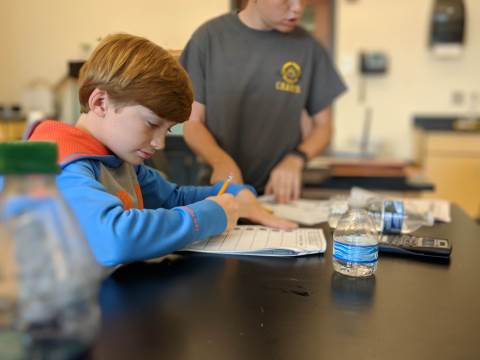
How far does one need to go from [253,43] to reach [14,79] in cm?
245

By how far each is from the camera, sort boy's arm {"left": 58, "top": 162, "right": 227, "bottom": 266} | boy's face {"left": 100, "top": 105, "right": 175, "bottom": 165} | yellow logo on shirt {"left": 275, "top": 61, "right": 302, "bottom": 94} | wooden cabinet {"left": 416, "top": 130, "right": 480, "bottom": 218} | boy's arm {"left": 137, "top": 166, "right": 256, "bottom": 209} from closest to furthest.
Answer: boy's arm {"left": 58, "top": 162, "right": 227, "bottom": 266}
boy's face {"left": 100, "top": 105, "right": 175, "bottom": 165}
boy's arm {"left": 137, "top": 166, "right": 256, "bottom": 209}
yellow logo on shirt {"left": 275, "top": 61, "right": 302, "bottom": 94}
wooden cabinet {"left": 416, "top": 130, "right": 480, "bottom": 218}

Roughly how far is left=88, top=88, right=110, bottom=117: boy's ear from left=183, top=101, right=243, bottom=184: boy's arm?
1.45ft

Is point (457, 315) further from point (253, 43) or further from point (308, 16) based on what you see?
point (308, 16)

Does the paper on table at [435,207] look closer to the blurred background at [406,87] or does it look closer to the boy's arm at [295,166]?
the boy's arm at [295,166]

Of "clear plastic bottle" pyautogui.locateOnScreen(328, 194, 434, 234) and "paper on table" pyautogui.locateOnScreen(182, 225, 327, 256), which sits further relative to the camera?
"clear plastic bottle" pyautogui.locateOnScreen(328, 194, 434, 234)

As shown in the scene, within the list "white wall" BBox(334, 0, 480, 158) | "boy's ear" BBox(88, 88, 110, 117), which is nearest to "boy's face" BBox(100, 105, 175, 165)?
"boy's ear" BBox(88, 88, 110, 117)

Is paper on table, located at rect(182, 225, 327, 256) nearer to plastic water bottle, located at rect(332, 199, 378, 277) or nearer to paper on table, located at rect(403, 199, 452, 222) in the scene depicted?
plastic water bottle, located at rect(332, 199, 378, 277)

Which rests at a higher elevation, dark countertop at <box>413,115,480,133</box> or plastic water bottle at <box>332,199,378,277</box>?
plastic water bottle at <box>332,199,378,277</box>

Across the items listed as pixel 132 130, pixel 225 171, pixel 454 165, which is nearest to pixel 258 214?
pixel 225 171

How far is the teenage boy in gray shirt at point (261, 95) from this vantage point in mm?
1306

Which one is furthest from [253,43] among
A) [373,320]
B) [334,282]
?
[373,320]

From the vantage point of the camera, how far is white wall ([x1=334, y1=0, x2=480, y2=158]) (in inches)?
160

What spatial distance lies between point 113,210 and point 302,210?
0.64 meters

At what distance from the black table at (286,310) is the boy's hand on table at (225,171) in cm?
44
